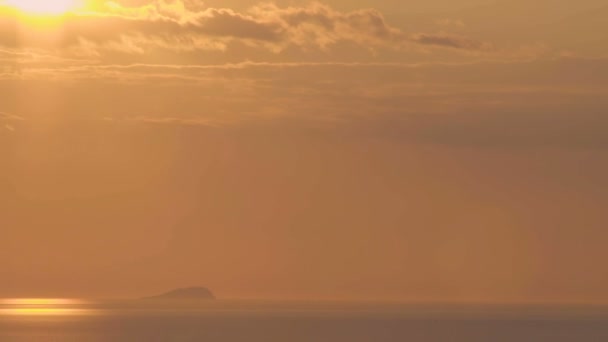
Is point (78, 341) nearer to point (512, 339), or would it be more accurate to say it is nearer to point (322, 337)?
point (322, 337)

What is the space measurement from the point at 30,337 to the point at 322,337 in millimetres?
45193

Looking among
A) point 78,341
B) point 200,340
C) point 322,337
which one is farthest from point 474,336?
point 78,341

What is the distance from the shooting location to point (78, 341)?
589 ft

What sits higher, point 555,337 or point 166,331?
point 166,331

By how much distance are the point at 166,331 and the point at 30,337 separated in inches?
917

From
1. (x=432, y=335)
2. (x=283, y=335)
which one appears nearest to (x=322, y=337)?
(x=283, y=335)

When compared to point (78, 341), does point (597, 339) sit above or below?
below

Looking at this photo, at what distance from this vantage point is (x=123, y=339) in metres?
176

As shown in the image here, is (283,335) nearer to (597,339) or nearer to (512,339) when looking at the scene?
(512,339)

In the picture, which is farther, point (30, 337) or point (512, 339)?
point (30, 337)

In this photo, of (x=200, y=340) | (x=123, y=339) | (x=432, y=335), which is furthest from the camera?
(x=432, y=335)

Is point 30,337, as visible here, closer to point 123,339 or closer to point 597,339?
point 123,339

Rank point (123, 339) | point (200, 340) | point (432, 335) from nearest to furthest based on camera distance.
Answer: point (200, 340) < point (123, 339) < point (432, 335)

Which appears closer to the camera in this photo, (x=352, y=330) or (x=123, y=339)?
(x=123, y=339)
